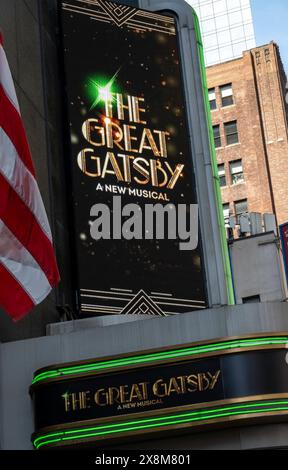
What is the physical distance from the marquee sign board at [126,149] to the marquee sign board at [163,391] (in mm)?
4529

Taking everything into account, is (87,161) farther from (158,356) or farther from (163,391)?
(163,391)

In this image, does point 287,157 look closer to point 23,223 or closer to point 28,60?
point 28,60

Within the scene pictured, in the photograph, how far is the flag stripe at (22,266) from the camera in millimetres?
15289

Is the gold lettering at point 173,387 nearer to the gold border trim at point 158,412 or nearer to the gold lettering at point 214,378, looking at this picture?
the gold border trim at point 158,412

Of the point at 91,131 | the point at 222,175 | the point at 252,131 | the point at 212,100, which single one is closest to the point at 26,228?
the point at 91,131

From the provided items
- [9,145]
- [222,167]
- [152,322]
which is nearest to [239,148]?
[222,167]

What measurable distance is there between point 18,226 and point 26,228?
0.53ft

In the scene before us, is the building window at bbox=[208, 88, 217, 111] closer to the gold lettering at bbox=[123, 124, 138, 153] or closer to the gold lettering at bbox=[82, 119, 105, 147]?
the gold lettering at bbox=[123, 124, 138, 153]

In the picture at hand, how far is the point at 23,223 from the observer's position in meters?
15.6

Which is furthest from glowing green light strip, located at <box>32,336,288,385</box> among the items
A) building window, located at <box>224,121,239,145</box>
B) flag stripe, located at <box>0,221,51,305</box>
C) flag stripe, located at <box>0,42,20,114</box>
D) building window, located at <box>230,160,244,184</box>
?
building window, located at <box>224,121,239,145</box>

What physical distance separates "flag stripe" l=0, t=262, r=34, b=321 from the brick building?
221 ft

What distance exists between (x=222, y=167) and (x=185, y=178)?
57.4 metres

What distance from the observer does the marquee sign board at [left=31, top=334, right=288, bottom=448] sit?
20016 mm

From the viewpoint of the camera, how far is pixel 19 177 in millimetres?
15672
